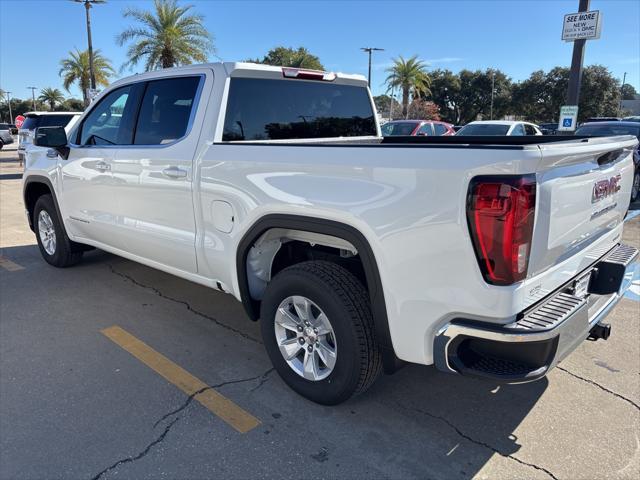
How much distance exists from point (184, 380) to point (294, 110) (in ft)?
6.91

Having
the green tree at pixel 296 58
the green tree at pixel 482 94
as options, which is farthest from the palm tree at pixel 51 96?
the green tree at pixel 482 94

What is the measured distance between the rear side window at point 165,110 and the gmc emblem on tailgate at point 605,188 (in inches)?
103

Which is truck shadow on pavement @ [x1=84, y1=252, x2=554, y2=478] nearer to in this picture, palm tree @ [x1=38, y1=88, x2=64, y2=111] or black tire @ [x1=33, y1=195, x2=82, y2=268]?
black tire @ [x1=33, y1=195, x2=82, y2=268]

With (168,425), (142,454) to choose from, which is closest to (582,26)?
(168,425)

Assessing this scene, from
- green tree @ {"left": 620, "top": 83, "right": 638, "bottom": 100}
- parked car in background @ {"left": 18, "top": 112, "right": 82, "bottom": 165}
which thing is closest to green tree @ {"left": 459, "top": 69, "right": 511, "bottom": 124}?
green tree @ {"left": 620, "top": 83, "right": 638, "bottom": 100}

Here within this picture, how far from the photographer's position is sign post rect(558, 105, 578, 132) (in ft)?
34.2

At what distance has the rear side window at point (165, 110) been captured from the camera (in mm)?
3619

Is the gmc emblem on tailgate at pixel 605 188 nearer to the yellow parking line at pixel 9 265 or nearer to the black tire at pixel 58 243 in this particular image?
the black tire at pixel 58 243

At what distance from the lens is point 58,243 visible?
5.41 meters

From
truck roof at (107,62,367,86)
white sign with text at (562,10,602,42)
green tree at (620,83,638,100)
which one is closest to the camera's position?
truck roof at (107,62,367,86)

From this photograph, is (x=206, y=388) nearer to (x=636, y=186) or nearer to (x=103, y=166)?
(x=103, y=166)

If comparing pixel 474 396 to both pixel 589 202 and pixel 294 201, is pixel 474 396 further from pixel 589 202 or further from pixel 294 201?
pixel 294 201

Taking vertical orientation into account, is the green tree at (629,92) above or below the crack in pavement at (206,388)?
above

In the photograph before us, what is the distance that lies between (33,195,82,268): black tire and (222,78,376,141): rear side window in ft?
9.43
